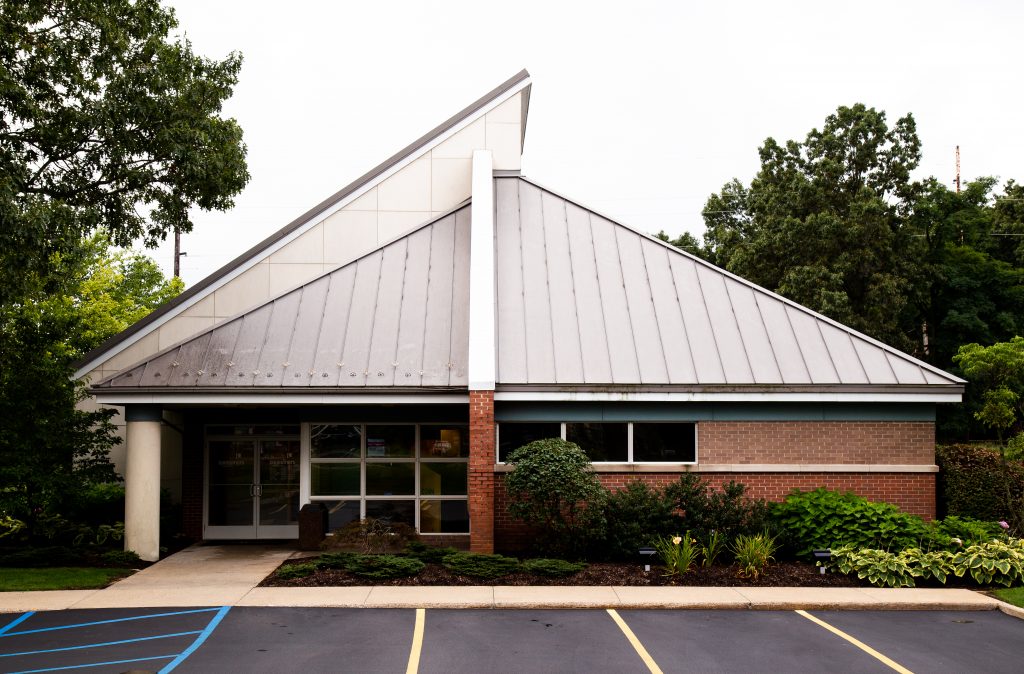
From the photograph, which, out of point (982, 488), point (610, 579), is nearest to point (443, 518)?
point (610, 579)

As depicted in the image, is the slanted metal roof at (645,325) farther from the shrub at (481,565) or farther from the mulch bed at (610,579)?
the mulch bed at (610,579)

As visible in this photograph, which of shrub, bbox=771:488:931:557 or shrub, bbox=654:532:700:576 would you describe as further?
shrub, bbox=771:488:931:557

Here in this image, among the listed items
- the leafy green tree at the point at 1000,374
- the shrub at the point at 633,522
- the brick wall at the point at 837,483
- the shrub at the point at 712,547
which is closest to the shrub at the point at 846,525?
the brick wall at the point at 837,483

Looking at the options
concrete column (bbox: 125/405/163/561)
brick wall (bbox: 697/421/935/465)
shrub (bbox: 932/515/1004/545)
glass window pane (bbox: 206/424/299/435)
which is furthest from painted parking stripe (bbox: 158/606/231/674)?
shrub (bbox: 932/515/1004/545)

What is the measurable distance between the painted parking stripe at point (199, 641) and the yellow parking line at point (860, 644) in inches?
316

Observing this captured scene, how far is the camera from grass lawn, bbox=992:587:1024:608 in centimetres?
1221

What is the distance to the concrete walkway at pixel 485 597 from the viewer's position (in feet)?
39.3

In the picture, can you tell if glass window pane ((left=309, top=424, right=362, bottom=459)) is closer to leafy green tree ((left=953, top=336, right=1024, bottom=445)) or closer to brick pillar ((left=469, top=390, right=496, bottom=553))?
brick pillar ((left=469, top=390, right=496, bottom=553))

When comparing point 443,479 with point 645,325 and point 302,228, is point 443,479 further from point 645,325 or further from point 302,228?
point 302,228

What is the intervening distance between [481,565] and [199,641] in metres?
4.85

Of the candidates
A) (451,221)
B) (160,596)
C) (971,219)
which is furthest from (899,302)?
(160,596)

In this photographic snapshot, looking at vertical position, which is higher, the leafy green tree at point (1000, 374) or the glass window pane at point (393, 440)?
the leafy green tree at point (1000, 374)

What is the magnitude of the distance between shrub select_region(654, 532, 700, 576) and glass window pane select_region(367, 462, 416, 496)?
18.8 feet

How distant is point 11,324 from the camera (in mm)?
16250
